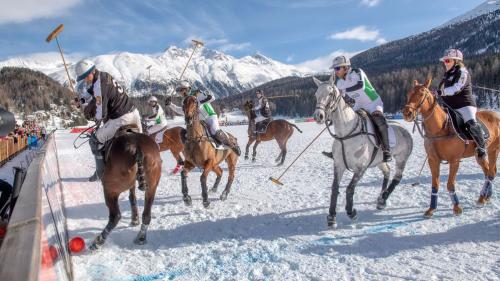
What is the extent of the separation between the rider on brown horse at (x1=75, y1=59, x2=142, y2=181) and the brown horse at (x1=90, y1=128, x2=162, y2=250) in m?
0.36

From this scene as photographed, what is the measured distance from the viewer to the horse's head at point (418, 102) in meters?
6.44

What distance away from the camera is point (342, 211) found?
7105 millimetres

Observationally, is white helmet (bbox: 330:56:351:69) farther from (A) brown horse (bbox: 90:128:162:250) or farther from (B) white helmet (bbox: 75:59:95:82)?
(B) white helmet (bbox: 75:59:95:82)

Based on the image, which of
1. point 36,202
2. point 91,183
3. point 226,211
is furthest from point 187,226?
point 91,183

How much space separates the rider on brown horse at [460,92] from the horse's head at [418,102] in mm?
388

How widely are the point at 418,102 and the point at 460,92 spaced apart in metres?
1.19

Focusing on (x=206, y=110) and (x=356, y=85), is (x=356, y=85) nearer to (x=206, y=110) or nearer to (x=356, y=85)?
(x=356, y=85)

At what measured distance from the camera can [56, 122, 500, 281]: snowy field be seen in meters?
4.48

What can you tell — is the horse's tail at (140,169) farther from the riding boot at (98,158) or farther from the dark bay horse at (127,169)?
the riding boot at (98,158)

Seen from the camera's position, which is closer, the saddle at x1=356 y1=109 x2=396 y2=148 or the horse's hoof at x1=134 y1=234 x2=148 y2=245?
the horse's hoof at x1=134 y1=234 x2=148 y2=245

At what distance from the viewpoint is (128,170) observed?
18.1 feet

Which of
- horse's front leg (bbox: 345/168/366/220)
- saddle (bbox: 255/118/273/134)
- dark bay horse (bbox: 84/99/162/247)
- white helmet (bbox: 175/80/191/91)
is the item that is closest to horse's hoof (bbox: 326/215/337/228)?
horse's front leg (bbox: 345/168/366/220)

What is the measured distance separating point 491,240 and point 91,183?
10.5 meters

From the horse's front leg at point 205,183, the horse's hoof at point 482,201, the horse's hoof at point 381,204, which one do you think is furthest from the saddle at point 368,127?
the horse's front leg at point 205,183
